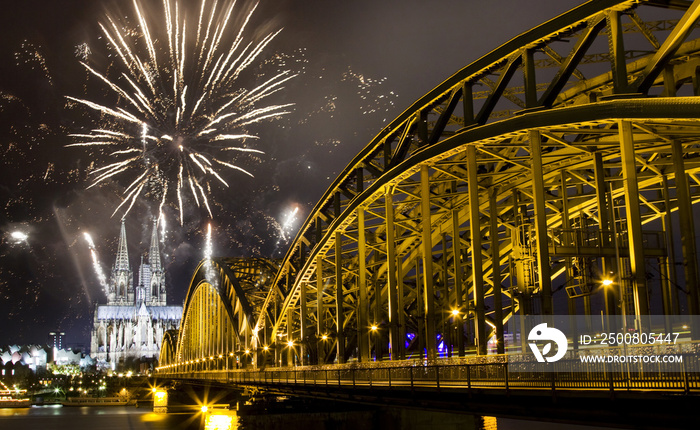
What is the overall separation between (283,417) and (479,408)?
111 feet

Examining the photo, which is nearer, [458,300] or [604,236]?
[604,236]

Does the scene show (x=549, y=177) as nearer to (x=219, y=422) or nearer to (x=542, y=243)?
(x=542, y=243)

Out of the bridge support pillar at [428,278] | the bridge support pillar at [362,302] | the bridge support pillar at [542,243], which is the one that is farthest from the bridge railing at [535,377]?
the bridge support pillar at [362,302]

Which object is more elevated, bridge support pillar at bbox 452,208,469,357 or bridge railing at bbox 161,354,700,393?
bridge support pillar at bbox 452,208,469,357

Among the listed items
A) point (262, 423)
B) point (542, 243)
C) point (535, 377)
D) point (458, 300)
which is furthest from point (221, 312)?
point (535, 377)

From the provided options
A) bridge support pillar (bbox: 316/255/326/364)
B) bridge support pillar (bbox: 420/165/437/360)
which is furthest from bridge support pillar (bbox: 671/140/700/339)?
bridge support pillar (bbox: 316/255/326/364)

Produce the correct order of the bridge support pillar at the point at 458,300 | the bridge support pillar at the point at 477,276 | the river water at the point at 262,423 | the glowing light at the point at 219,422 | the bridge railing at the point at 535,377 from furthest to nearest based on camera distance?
the glowing light at the point at 219,422 < the river water at the point at 262,423 < the bridge support pillar at the point at 458,300 < the bridge support pillar at the point at 477,276 < the bridge railing at the point at 535,377

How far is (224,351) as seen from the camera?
349 feet

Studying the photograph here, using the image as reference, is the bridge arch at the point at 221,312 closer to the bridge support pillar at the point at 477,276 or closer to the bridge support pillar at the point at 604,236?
the bridge support pillar at the point at 477,276

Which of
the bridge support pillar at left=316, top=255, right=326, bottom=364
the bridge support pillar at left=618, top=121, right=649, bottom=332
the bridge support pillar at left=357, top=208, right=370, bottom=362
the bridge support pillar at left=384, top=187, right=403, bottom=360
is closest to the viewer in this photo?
the bridge support pillar at left=618, top=121, right=649, bottom=332

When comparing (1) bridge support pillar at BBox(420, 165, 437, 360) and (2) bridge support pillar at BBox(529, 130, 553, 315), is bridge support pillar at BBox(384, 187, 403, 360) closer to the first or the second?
(1) bridge support pillar at BBox(420, 165, 437, 360)

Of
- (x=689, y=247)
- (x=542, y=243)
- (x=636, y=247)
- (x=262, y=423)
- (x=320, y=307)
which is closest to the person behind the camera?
(x=636, y=247)
